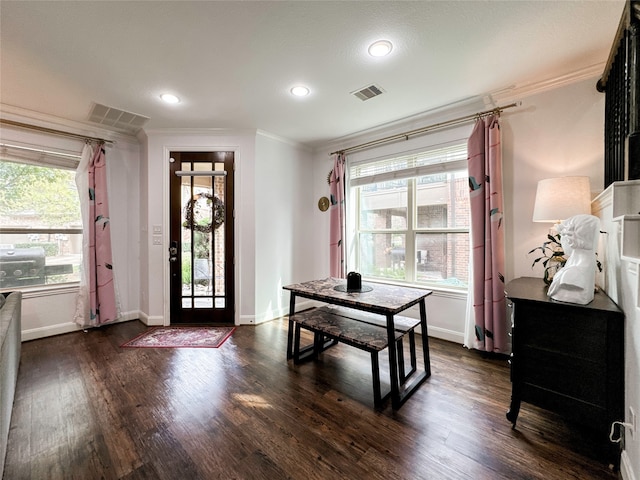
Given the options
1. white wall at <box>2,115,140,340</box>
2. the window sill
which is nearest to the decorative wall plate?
white wall at <box>2,115,140,340</box>

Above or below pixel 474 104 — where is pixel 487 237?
below

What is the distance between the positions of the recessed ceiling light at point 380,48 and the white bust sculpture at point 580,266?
165 centimetres

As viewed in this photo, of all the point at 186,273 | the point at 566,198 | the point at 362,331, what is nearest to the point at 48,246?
the point at 186,273

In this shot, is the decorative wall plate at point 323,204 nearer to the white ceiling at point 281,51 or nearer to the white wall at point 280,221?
the white wall at point 280,221

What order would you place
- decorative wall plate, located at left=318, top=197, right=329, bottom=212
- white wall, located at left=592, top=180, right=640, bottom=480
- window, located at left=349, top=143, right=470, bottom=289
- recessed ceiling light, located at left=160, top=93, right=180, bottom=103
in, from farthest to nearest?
decorative wall plate, located at left=318, top=197, right=329, bottom=212 → window, located at left=349, top=143, right=470, bottom=289 → recessed ceiling light, located at left=160, top=93, right=180, bottom=103 → white wall, located at left=592, top=180, right=640, bottom=480

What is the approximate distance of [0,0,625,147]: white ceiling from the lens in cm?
163

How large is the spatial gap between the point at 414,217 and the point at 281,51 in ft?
7.60

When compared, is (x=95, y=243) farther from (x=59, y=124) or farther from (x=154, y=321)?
(x=59, y=124)

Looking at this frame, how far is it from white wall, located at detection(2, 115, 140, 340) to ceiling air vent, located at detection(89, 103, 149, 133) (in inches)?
13.8

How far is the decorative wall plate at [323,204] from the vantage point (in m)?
4.14

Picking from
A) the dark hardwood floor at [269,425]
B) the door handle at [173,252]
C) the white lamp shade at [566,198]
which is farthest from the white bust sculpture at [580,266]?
the door handle at [173,252]

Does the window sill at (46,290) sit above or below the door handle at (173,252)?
below

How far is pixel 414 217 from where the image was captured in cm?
338

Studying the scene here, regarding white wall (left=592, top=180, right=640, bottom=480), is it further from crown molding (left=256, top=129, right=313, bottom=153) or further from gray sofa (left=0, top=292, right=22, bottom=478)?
crown molding (left=256, top=129, right=313, bottom=153)
